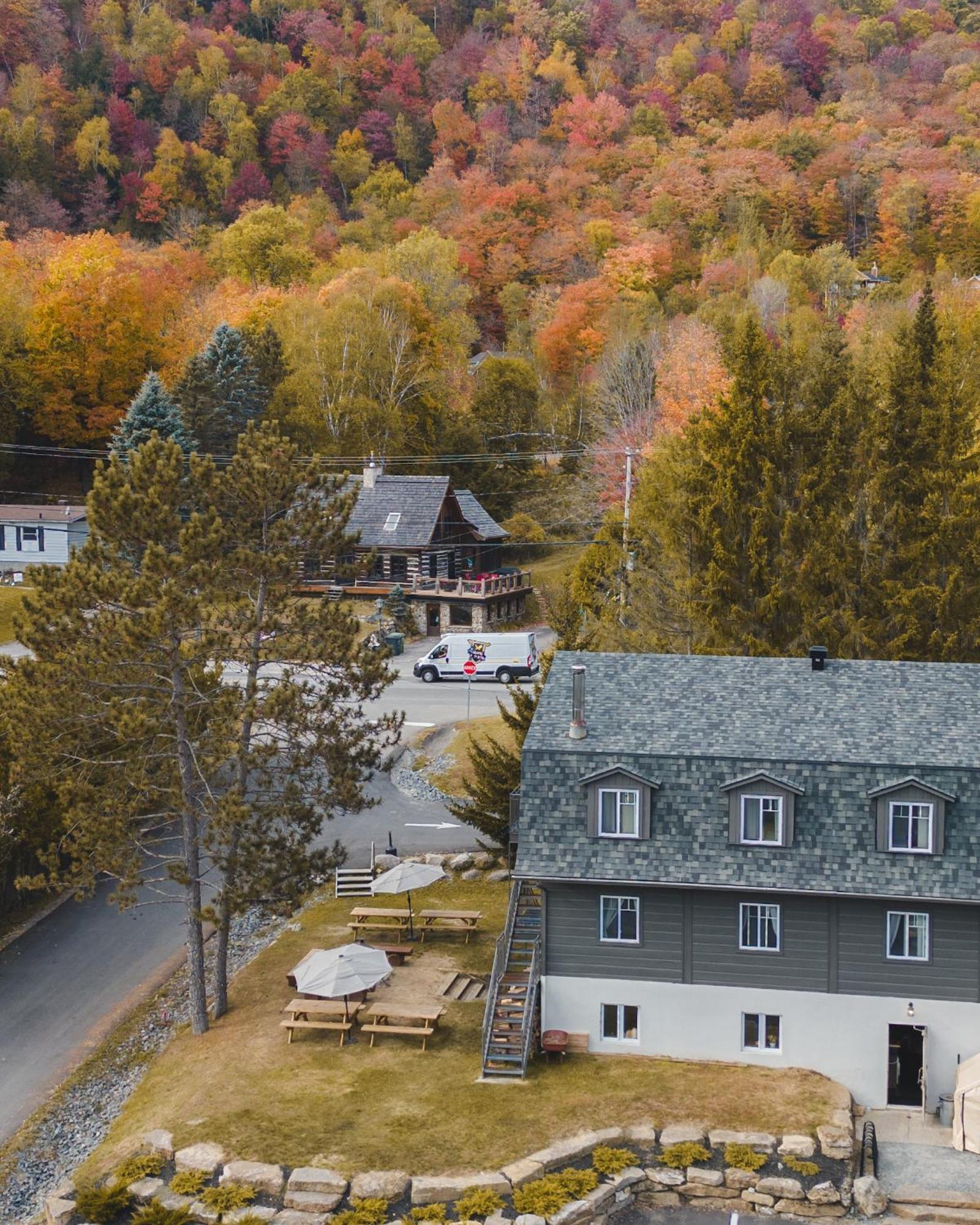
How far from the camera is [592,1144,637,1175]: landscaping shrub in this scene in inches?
860

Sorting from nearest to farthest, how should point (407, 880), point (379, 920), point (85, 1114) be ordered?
1. point (85, 1114)
2. point (407, 880)
3. point (379, 920)

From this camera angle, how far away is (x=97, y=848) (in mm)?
27141

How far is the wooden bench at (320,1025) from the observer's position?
26578mm

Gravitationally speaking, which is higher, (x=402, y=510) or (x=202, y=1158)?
(x=402, y=510)

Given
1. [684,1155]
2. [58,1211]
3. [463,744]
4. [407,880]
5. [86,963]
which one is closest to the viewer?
[58,1211]

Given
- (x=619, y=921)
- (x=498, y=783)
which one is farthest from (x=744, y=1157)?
(x=498, y=783)

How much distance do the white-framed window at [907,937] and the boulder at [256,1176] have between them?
36.2ft

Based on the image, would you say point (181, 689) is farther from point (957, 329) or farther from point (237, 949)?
point (957, 329)

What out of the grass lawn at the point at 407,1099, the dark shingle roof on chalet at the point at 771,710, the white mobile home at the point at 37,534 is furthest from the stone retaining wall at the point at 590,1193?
the white mobile home at the point at 37,534

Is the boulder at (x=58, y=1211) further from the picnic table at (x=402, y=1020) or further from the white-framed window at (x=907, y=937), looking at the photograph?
the white-framed window at (x=907, y=937)

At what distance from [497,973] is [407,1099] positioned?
10.4 feet

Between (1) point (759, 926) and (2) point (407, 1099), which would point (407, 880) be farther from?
(1) point (759, 926)

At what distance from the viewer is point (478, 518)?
66.9 metres

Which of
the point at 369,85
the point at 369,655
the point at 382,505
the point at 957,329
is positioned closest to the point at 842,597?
the point at 369,655
